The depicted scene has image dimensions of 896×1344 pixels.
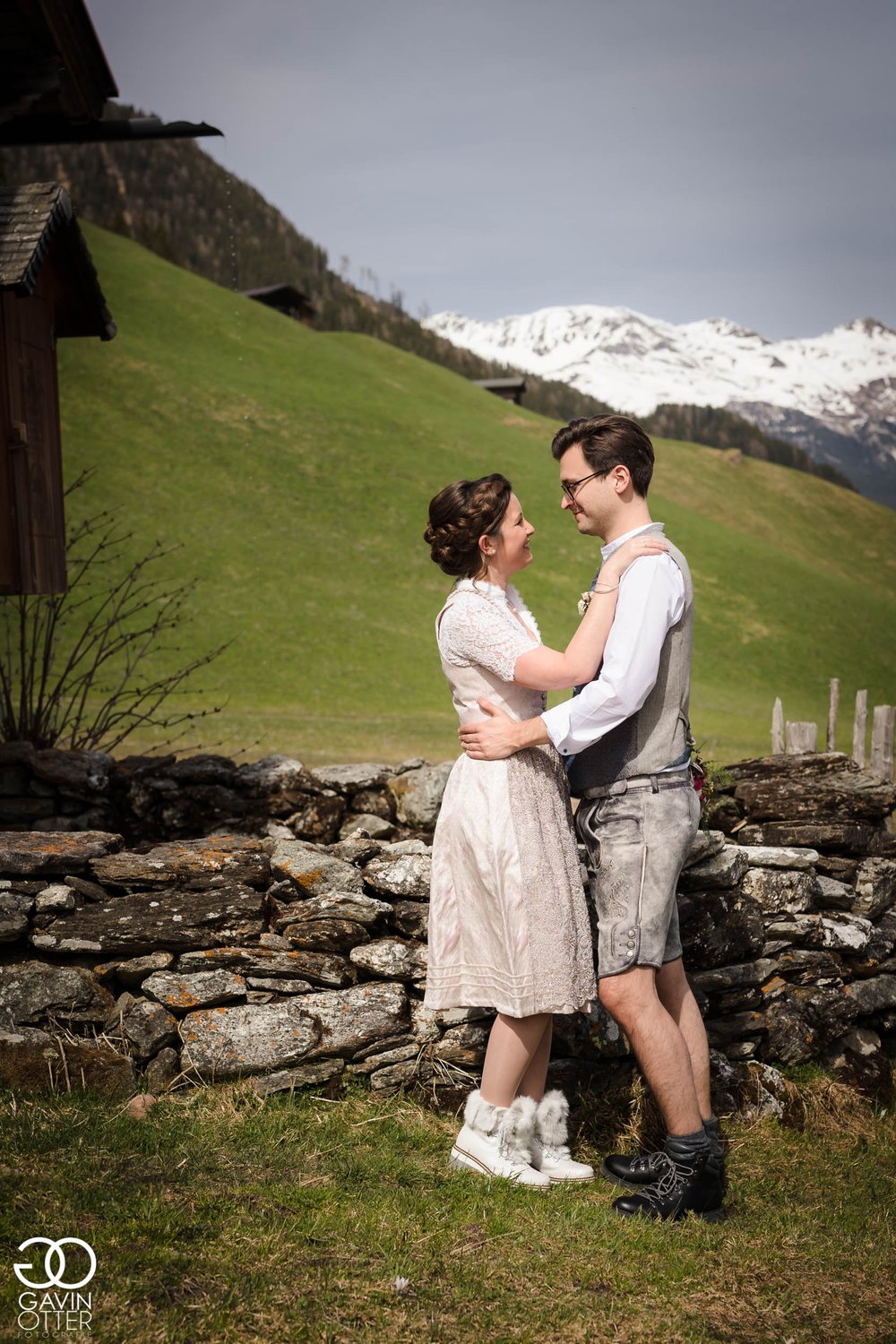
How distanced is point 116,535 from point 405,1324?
29073 millimetres

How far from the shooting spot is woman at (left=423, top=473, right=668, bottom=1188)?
370 cm

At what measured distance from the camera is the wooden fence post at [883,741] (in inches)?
535

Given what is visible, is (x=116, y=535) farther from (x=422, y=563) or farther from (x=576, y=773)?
(x=576, y=773)

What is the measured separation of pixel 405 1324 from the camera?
293cm

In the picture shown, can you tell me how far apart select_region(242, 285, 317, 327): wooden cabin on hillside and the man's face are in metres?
67.1

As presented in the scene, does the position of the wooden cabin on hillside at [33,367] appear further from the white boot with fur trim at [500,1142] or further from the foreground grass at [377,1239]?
the white boot with fur trim at [500,1142]

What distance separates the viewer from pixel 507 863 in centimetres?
372

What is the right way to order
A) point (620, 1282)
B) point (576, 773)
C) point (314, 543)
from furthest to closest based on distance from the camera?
1. point (314, 543)
2. point (576, 773)
3. point (620, 1282)

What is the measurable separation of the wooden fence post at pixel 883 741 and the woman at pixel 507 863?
1094cm

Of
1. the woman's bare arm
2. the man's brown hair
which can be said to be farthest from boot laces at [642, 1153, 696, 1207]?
the man's brown hair

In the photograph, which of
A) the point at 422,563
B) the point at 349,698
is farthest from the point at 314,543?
the point at 349,698

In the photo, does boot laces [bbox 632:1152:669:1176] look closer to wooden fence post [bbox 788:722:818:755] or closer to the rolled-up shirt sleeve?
the rolled-up shirt sleeve

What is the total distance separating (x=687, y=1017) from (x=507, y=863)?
980mm

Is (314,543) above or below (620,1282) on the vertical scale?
above
